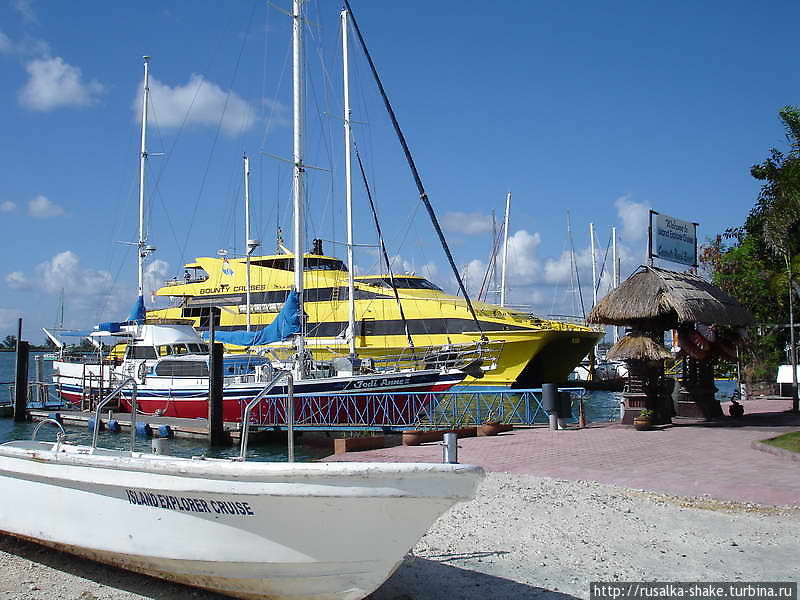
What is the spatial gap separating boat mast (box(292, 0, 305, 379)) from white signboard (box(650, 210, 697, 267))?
34.3 ft

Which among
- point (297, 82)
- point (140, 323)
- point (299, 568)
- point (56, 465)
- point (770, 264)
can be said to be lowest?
point (299, 568)

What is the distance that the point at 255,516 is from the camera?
233 inches

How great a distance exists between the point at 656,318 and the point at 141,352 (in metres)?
20.5

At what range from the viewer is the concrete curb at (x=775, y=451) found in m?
12.2

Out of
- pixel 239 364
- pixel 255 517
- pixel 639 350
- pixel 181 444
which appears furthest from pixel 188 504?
pixel 239 364

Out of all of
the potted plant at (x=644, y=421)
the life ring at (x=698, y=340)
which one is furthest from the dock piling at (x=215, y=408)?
the life ring at (x=698, y=340)

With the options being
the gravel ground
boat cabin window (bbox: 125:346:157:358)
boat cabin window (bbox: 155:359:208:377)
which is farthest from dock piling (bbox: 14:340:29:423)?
the gravel ground

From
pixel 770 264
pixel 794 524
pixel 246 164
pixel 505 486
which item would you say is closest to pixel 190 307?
Answer: pixel 246 164

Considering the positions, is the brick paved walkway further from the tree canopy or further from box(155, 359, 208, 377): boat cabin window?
box(155, 359, 208, 377): boat cabin window

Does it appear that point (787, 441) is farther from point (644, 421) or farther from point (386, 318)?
point (386, 318)

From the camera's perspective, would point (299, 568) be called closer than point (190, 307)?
Yes

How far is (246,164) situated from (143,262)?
11303 millimetres

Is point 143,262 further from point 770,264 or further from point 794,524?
point 794,524

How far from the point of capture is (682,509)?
9125mm
